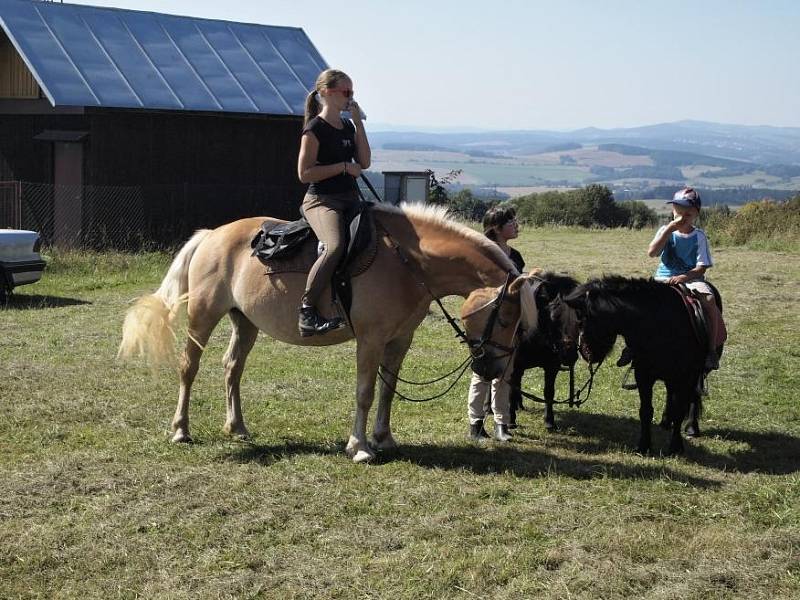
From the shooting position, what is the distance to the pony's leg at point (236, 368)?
786 centimetres

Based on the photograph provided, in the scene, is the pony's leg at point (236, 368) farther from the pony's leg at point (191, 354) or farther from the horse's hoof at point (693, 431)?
the horse's hoof at point (693, 431)

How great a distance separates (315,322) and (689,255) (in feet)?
9.97

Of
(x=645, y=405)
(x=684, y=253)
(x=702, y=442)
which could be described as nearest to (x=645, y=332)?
(x=645, y=405)

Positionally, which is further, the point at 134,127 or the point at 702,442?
the point at 134,127

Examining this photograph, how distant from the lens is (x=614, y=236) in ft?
92.3

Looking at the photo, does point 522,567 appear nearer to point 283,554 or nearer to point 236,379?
point 283,554

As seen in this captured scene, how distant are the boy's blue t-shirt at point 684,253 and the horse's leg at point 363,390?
2.47 metres

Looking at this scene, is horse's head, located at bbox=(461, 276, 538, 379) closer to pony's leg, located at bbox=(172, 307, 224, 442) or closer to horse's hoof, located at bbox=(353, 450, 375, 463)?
horse's hoof, located at bbox=(353, 450, 375, 463)

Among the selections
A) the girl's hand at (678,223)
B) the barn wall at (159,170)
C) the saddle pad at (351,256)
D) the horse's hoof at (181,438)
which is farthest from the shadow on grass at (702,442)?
the barn wall at (159,170)

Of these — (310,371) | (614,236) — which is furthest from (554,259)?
(310,371)

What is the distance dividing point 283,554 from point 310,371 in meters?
5.14

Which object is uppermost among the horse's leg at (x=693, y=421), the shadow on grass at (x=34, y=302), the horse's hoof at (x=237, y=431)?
the horse's leg at (x=693, y=421)

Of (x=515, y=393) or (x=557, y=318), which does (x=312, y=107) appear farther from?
(x=515, y=393)

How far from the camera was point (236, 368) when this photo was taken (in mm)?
7941
